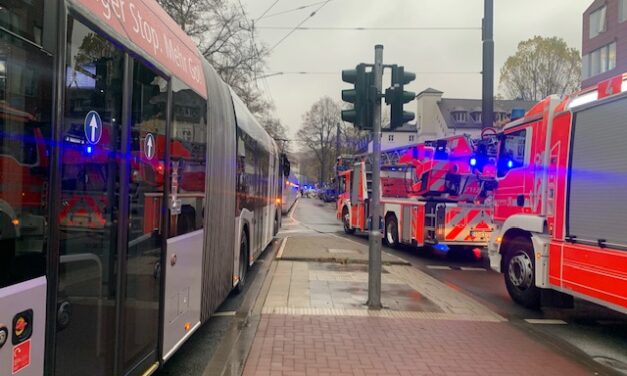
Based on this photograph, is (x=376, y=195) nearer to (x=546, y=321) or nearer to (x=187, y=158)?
(x=546, y=321)

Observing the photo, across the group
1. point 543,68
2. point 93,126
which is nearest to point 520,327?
point 93,126

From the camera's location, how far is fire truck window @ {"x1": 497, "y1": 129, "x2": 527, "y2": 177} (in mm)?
8266

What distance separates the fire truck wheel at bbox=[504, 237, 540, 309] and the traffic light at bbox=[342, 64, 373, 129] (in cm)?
302

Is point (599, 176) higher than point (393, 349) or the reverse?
higher

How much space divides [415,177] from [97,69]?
1227cm

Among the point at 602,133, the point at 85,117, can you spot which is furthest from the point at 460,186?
the point at 85,117

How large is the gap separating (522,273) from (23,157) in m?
7.36

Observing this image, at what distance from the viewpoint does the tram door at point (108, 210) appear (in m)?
2.61

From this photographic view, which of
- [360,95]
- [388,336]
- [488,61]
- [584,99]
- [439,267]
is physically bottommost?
[439,267]

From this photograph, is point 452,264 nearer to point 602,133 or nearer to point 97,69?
point 602,133

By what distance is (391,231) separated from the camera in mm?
15875

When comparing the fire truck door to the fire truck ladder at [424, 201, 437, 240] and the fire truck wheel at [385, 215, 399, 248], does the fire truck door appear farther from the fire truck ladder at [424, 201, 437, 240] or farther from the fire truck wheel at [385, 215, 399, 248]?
the fire truck wheel at [385, 215, 399, 248]

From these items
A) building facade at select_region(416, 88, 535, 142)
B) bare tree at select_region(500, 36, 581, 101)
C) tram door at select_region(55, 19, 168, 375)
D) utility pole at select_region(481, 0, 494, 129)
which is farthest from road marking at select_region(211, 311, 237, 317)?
building facade at select_region(416, 88, 535, 142)

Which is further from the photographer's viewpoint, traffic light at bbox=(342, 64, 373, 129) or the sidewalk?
traffic light at bbox=(342, 64, 373, 129)
